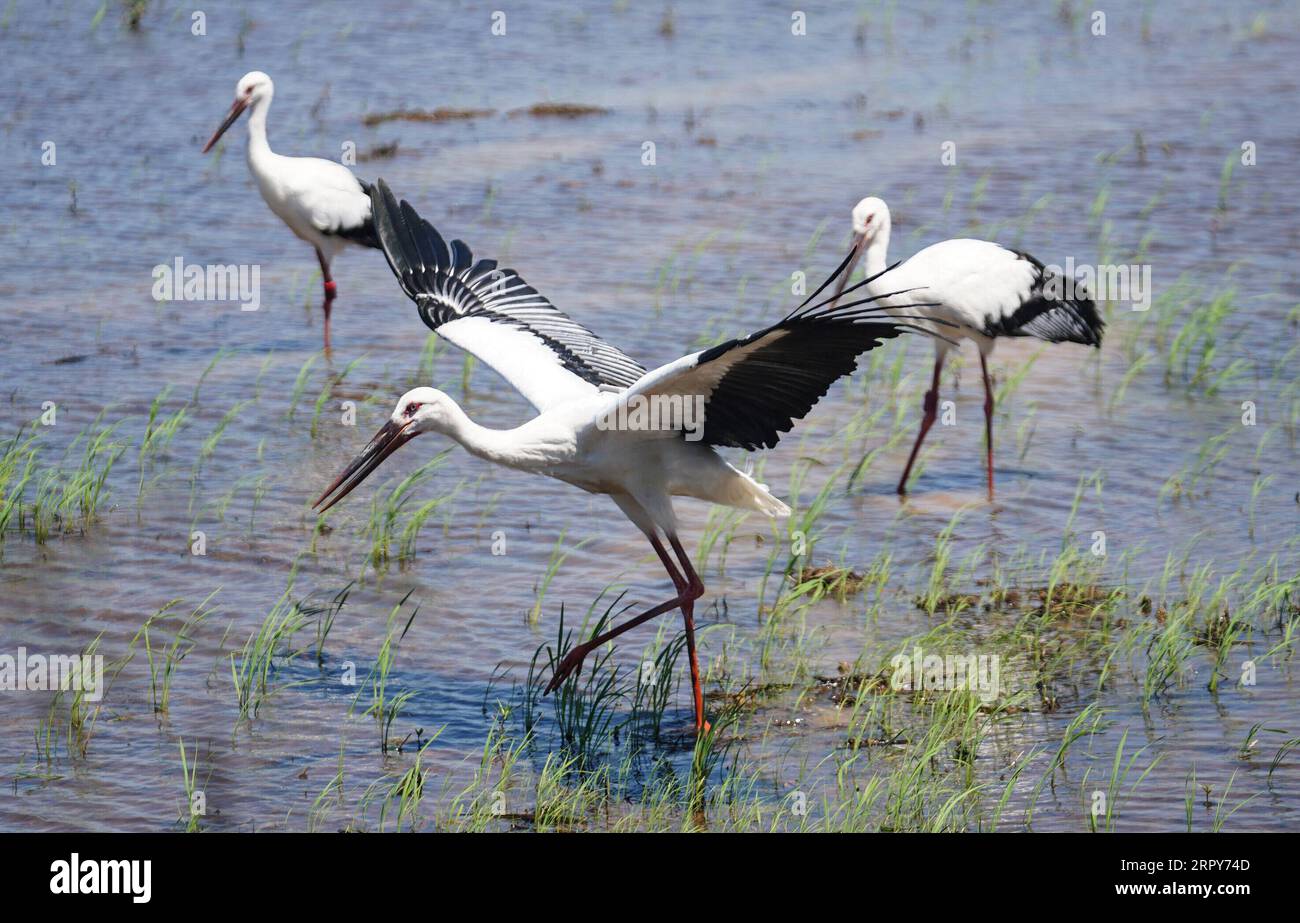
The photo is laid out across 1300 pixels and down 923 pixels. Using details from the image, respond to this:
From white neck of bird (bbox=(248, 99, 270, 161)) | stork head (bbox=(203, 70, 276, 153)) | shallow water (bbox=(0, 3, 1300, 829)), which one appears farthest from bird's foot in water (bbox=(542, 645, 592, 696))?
stork head (bbox=(203, 70, 276, 153))

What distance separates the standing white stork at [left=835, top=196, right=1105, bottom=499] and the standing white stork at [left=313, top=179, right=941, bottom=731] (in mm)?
1680

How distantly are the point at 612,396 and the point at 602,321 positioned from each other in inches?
161

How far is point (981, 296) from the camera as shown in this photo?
795cm

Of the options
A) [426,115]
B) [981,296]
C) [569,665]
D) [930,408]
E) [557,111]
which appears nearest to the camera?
[569,665]

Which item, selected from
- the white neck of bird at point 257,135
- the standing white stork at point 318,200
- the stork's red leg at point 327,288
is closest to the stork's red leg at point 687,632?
the stork's red leg at point 327,288

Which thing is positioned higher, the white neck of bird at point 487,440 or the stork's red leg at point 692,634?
the white neck of bird at point 487,440

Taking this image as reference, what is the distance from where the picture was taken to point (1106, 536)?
7.29m

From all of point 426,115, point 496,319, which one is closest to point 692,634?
point 496,319

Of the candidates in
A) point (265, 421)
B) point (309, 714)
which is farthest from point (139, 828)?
point (265, 421)

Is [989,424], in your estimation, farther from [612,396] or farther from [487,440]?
[487,440]

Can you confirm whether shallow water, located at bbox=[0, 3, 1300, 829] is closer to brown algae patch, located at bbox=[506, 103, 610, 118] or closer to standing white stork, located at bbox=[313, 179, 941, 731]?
brown algae patch, located at bbox=[506, 103, 610, 118]

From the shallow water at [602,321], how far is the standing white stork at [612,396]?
1.97 ft

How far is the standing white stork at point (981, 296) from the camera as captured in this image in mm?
7910

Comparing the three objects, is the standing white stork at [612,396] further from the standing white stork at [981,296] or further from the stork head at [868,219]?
the stork head at [868,219]
